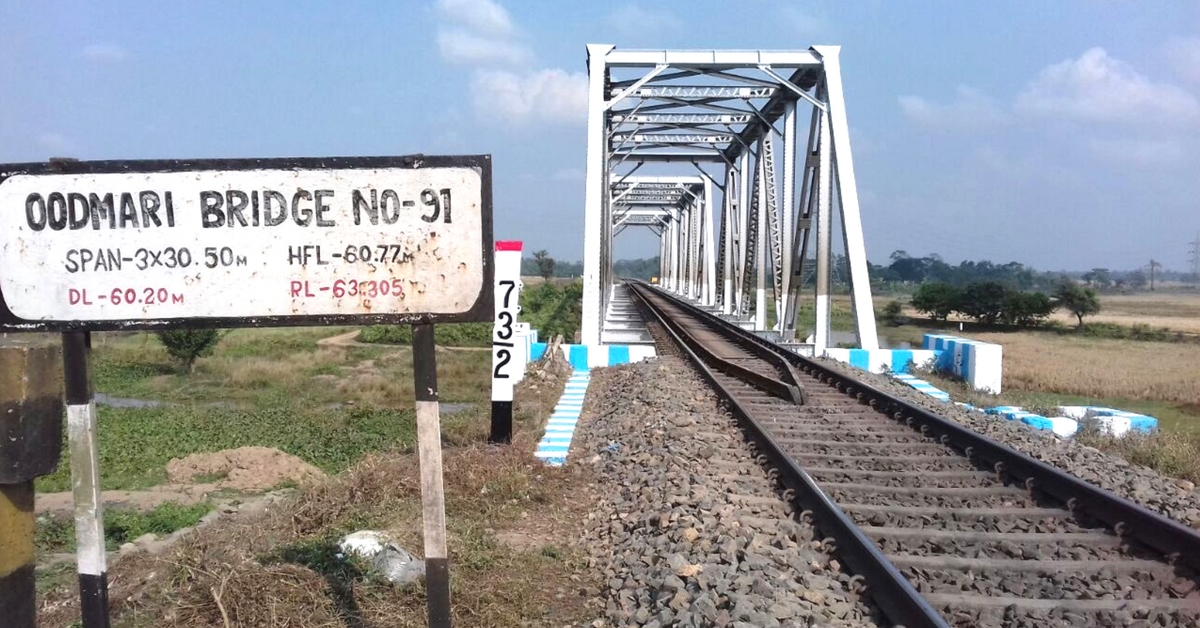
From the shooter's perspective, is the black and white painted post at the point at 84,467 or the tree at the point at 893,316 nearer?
the black and white painted post at the point at 84,467

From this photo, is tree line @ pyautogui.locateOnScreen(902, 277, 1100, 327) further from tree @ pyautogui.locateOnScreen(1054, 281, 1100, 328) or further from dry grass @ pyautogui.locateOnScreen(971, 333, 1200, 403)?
dry grass @ pyautogui.locateOnScreen(971, 333, 1200, 403)

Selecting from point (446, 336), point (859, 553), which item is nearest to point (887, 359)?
point (859, 553)

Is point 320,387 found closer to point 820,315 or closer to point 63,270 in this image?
point 820,315

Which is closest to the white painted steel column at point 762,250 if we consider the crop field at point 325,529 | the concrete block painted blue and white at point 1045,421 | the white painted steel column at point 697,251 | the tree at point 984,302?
the crop field at point 325,529

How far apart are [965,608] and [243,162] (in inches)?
138

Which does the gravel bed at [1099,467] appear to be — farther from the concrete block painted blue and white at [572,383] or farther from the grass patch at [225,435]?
the grass patch at [225,435]

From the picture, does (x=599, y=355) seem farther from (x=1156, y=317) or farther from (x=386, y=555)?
(x=1156, y=317)

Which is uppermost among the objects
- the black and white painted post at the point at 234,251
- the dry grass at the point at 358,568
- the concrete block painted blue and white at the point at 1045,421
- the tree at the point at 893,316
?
the black and white painted post at the point at 234,251

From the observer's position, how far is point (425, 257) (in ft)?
10.7

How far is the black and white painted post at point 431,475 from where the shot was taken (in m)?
3.32

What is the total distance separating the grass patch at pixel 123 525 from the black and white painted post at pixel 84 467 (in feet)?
10.3

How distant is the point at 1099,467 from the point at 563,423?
16.4ft

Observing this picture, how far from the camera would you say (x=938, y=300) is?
157 feet

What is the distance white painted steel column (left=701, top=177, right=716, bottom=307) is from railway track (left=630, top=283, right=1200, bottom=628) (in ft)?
107
